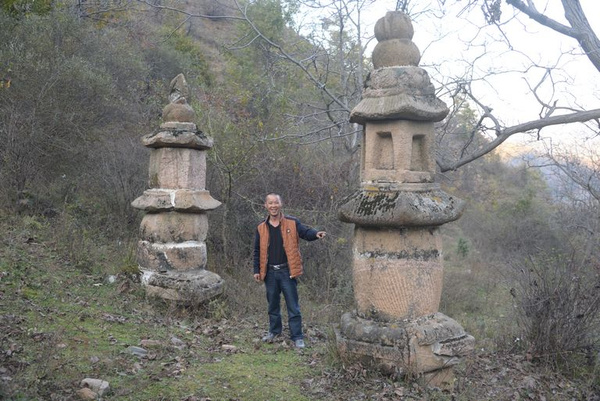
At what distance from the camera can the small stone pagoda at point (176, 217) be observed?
23.2 ft

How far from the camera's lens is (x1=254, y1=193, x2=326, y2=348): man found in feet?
20.0

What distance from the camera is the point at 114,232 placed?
10633 mm

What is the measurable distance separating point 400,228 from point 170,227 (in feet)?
11.8

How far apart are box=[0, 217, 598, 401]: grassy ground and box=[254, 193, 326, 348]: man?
1.47 feet

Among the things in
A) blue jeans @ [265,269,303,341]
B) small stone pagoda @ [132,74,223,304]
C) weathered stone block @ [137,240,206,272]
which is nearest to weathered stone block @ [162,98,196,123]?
small stone pagoda @ [132,74,223,304]

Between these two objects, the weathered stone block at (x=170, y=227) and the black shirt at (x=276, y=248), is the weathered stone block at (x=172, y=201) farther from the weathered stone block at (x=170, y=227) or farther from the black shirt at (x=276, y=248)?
the black shirt at (x=276, y=248)

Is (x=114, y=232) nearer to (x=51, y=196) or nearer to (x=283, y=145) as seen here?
(x=51, y=196)

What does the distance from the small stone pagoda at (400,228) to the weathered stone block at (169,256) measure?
2.89 metres

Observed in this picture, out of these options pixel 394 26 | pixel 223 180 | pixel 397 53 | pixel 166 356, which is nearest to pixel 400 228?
pixel 397 53

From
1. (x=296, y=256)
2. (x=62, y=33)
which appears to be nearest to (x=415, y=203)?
(x=296, y=256)

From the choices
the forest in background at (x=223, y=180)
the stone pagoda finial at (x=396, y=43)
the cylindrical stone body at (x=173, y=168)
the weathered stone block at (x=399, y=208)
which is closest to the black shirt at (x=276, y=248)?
the weathered stone block at (x=399, y=208)

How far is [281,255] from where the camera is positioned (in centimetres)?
620

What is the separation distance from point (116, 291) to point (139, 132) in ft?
19.9

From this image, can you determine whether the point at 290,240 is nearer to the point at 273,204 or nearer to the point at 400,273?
the point at 273,204
